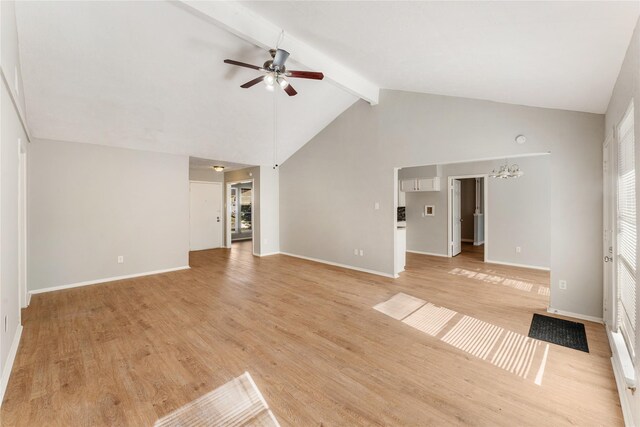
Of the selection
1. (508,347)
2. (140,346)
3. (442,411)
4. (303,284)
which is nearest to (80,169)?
(140,346)

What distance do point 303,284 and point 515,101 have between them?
158 inches

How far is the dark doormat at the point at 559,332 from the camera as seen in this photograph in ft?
8.75

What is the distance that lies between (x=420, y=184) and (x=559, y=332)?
15.5 feet

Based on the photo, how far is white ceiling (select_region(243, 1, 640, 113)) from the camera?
169cm

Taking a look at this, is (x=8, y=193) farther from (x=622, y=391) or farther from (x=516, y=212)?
(x=516, y=212)

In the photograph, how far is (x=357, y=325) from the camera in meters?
3.08

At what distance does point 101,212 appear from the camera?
186 inches

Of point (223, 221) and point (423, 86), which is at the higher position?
point (423, 86)

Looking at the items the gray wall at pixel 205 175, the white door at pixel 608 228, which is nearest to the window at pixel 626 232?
the white door at pixel 608 228

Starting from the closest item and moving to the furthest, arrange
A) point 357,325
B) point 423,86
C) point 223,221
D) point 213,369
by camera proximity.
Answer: point 213,369
point 357,325
point 423,86
point 223,221

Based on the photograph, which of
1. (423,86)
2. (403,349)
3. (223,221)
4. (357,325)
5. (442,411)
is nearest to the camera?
(442,411)

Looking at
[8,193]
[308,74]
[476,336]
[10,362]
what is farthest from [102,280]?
[476,336]

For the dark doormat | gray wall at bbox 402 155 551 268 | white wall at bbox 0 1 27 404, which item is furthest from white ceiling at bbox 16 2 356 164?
the dark doormat

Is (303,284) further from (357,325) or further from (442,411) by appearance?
(442,411)
